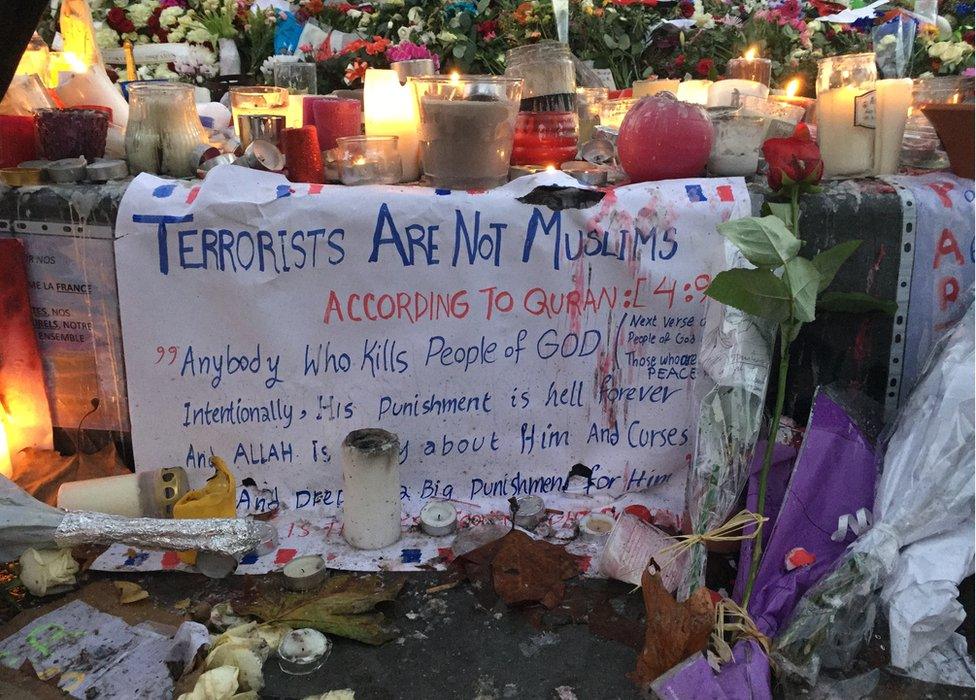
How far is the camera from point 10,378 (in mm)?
2580

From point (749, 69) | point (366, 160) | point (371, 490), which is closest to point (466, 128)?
point (366, 160)

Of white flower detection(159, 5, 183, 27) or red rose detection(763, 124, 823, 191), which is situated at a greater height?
white flower detection(159, 5, 183, 27)

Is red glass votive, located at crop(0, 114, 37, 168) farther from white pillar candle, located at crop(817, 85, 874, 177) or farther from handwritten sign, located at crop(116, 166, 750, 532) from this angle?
white pillar candle, located at crop(817, 85, 874, 177)

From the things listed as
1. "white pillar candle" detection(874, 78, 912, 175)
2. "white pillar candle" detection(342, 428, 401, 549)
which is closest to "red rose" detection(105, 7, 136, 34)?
"white pillar candle" detection(342, 428, 401, 549)

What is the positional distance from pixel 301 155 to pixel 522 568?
58.3 inches

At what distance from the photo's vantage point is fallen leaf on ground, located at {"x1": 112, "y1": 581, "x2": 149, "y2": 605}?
2.15 m

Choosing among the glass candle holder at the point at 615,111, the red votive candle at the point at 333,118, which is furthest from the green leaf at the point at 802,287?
the red votive candle at the point at 333,118

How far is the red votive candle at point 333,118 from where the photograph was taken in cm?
295

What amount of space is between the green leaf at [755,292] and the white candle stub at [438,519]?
1059 mm

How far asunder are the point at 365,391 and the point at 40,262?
1.09m

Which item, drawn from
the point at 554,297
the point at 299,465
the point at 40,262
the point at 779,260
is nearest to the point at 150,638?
the point at 299,465

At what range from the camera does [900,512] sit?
2.05 metres

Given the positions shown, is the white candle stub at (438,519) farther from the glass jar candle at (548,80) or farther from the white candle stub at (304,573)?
the glass jar candle at (548,80)

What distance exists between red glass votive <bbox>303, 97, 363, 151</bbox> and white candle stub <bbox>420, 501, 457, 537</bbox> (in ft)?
4.50
